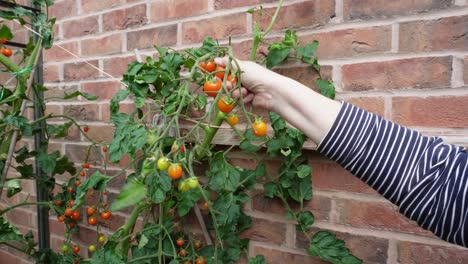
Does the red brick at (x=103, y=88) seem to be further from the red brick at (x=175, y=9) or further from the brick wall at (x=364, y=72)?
the red brick at (x=175, y=9)

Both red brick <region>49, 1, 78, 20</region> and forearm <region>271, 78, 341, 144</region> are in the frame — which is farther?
red brick <region>49, 1, 78, 20</region>

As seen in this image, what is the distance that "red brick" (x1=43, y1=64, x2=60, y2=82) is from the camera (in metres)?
1.67

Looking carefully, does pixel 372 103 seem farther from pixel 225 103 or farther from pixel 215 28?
pixel 215 28

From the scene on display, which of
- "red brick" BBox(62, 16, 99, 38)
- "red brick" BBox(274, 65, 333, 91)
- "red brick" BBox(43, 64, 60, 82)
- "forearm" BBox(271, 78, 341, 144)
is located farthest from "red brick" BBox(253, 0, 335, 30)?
"red brick" BBox(43, 64, 60, 82)

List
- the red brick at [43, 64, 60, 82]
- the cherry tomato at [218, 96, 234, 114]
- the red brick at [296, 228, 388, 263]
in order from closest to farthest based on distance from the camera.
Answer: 1. the cherry tomato at [218, 96, 234, 114]
2. the red brick at [296, 228, 388, 263]
3. the red brick at [43, 64, 60, 82]

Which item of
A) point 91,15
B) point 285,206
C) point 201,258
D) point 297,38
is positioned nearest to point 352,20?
point 297,38

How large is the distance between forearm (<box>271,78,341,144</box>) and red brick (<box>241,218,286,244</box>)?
47 centimetres

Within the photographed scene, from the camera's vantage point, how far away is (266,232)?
1163mm

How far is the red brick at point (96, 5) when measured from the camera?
1.46m

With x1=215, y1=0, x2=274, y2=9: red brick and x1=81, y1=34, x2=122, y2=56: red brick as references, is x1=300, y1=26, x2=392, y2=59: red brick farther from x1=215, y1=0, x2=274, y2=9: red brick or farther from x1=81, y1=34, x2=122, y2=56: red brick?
x1=81, y1=34, x2=122, y2=56: red brick

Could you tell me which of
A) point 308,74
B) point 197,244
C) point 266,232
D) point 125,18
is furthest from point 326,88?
point 125,18

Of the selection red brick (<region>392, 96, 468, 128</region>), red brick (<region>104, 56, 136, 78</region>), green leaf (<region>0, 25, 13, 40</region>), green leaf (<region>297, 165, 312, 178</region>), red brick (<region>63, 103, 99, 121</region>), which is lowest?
green leaf (<region>297, 165, 312, 178</region>)

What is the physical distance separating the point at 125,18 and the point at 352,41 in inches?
33.1

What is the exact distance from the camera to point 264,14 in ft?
3.67
